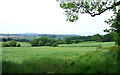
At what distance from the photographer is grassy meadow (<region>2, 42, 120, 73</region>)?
4.97 m

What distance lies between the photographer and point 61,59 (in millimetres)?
5398

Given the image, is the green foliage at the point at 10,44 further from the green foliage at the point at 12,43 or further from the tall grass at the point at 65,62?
the tall grass at the point at 65,62

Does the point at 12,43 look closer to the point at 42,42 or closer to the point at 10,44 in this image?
the point at 10,44

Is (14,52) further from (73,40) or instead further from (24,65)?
(73,40)

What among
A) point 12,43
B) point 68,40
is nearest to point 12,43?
point 12,43

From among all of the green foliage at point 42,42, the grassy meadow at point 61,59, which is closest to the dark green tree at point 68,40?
the grassy meadow at point 61,59

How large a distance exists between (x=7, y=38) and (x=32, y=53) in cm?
124

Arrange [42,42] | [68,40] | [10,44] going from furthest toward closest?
[68,40]
[42,42]
[10,44]

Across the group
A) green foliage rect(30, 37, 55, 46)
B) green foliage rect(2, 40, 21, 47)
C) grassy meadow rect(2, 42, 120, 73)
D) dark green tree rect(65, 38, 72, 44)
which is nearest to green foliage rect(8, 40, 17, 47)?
green foliage rect(2, 40, 21, 47)

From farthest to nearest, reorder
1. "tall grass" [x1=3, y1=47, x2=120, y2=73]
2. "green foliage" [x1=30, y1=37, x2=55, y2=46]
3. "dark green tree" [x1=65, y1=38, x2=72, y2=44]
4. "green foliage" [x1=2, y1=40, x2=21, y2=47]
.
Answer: "dark green tree" [x1=65, y1=38, x2=72, y2=44] → "green foliage" [x1=30, y1=37, x2=55, y2=46] → "green foliage" [x1=2, y1=40, x2=21, y2=47] → "tall grass" [x1=3, y1=47, x2=120, y2=73]

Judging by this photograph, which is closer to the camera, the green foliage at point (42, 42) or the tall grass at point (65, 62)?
the tall grass at point (65, 62)

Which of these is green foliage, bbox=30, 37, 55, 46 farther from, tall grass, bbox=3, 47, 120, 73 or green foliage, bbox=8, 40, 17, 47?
green foliage, bbox=8, 40, 17, 47

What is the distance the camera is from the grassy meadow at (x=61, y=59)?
497 cm

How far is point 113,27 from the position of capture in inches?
271
